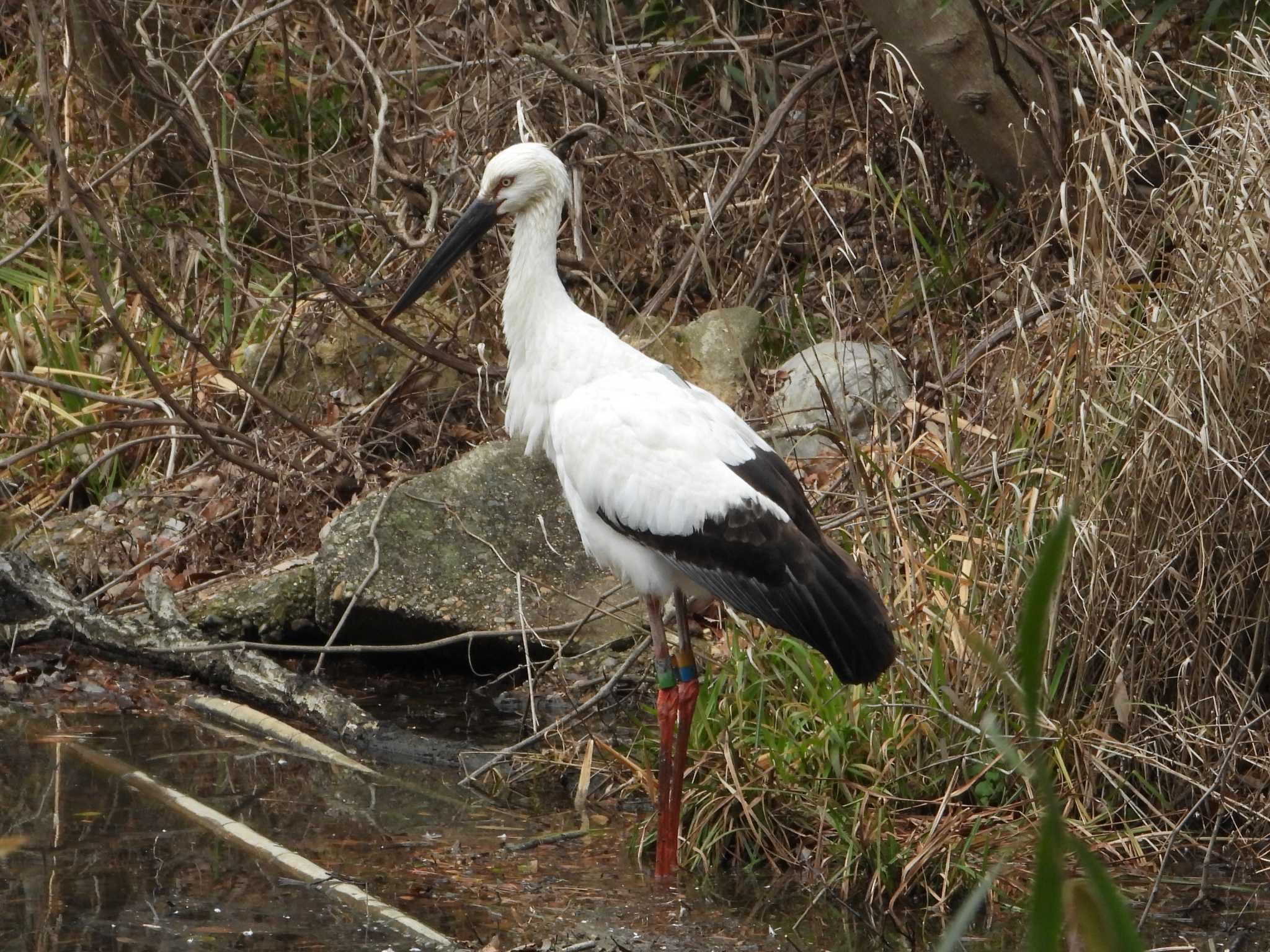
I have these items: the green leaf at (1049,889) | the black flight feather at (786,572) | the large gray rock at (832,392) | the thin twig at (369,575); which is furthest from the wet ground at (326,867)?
the green leaf at (1049,889)

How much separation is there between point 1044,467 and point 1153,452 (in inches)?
13.1

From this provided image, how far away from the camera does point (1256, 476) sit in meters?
4.02

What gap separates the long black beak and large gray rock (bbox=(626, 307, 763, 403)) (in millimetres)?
1461

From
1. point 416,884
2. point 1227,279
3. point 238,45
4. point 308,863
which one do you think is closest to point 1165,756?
point 1227,279

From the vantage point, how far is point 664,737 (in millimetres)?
4344

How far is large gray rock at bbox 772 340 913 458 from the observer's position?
5.80 metres

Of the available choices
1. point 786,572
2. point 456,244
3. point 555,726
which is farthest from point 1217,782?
point 456,244

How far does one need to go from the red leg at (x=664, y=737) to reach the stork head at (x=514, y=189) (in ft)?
4.25

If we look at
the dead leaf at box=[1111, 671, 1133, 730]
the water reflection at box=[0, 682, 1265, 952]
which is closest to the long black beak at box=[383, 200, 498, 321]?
the water reflection at box=[0, 682, 1265, 952]

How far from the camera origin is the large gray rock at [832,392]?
580 cm

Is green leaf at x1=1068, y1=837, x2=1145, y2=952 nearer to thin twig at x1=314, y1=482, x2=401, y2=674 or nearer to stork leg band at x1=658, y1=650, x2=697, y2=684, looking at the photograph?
stork leg band at x1=658, y1=650, x2=697, y2=684

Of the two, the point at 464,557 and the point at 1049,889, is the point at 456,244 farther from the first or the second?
the point at 1049,889

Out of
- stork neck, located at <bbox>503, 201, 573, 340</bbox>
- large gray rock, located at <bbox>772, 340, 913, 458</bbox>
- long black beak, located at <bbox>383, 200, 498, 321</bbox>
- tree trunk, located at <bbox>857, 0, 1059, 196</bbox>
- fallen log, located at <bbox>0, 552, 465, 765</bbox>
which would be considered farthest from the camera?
tree trunk, located at <bbox>857, 0, 1059, 196</bbox>

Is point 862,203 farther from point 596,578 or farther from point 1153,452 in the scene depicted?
point 1153,452
